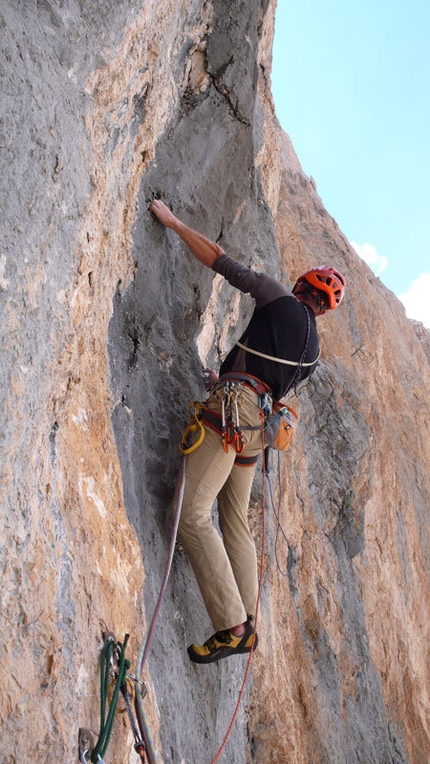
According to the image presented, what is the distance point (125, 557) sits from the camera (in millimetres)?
3775

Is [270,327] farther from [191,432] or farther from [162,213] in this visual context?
[162,213]

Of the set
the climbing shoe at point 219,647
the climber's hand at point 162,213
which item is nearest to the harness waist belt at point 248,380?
the climber's hand at point 162,213

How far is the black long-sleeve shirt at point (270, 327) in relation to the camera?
4609 mm

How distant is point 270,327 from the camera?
461 centimetres

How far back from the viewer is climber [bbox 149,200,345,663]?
4.21 m

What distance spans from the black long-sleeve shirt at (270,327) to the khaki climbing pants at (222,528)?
230 mm

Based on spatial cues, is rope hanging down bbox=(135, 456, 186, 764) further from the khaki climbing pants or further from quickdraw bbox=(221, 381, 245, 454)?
quickdraw bbox=(221, 381, 245, 454)

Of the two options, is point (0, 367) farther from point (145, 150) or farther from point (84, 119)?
point (145, 150)

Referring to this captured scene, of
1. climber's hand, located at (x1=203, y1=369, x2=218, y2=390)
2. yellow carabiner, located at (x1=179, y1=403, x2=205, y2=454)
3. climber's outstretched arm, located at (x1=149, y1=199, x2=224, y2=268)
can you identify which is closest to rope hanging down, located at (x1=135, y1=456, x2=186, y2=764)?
yellow carabiner, located at (x1=179, y1=403, x2=205, y2=454)

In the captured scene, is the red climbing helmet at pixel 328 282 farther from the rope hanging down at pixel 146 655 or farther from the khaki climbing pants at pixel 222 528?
the rope hanging down at pixel 146 655

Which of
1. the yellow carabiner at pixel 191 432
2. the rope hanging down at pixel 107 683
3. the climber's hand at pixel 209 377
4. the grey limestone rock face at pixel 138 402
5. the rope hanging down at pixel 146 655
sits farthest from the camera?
the climber's hand at pixel 209 377

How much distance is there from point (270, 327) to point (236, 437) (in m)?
0.80

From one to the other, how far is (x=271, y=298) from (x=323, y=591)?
4.92m

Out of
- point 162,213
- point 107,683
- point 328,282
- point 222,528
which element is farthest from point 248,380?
point 107,683
